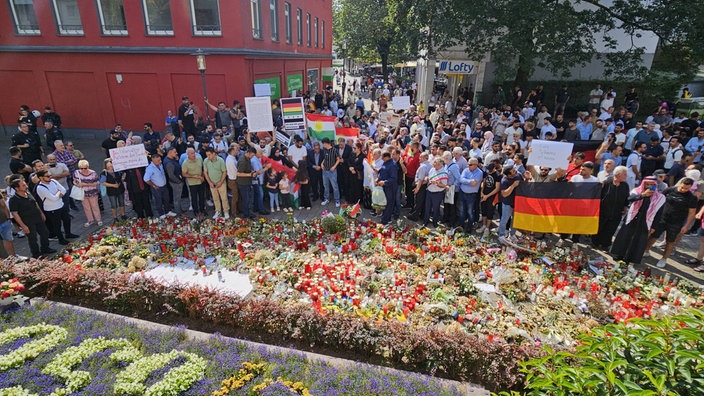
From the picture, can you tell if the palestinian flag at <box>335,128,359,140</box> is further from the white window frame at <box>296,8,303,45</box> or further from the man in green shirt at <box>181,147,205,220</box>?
the white window frame at <box>296,8,303,45</box>

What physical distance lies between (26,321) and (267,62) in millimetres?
18269

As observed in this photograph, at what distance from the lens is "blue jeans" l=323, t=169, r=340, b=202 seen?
10953 mm

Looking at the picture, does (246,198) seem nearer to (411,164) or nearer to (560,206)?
(411,164)

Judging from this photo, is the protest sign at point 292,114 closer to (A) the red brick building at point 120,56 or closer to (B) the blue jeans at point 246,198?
(B) the blue jeans at point 246,198

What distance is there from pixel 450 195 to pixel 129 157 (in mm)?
7794

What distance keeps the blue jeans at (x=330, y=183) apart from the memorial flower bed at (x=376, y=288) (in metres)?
1.72

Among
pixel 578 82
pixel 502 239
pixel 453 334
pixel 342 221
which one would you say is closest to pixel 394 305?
pixel 453 334

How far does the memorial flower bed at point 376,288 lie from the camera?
16.0ft

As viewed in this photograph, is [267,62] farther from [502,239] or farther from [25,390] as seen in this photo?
[25,390]

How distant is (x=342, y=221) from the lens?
355 inches

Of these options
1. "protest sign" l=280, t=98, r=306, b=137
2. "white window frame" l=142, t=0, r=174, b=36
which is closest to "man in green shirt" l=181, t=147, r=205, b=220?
"protest sign" l=280, t=98, r=306, b=137

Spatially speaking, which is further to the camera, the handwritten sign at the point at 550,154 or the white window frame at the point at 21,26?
the white window frame at the point at 21,26

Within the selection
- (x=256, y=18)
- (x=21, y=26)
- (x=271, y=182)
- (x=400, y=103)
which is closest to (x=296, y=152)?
(x=271, y=182)

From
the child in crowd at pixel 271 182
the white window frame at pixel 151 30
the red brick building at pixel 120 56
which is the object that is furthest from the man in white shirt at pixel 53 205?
the white window frame at pixel 151 30
